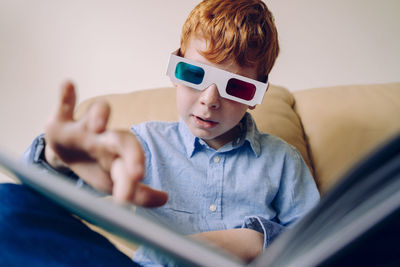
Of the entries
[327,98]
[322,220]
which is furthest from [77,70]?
[322,220]

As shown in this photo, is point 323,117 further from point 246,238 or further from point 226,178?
point 246,238

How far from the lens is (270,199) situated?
0.81 meters

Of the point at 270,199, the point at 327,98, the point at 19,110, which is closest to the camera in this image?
the point at 270,199

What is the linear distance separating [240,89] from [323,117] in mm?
539

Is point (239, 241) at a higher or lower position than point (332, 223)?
lower

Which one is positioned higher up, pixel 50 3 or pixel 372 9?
pixel 372 9

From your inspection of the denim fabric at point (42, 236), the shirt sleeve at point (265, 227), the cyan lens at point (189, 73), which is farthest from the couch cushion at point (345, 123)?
the denim fabric at point (42, 236)

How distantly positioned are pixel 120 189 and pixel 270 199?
580mm

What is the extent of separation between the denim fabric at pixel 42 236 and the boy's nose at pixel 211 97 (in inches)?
14.8

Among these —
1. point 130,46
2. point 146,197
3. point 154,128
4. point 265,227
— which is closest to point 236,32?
point 154,128

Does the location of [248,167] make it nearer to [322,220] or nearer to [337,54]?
[322,220]

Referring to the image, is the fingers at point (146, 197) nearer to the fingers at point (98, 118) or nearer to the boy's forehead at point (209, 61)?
the fingers at point (98, 118)

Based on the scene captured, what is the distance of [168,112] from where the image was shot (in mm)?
1093

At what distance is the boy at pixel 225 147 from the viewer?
0.71 meters
